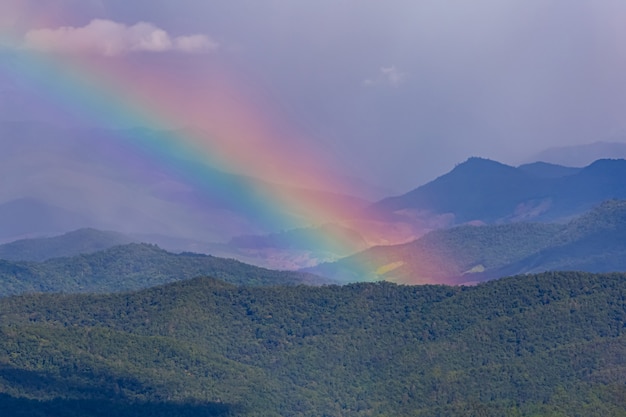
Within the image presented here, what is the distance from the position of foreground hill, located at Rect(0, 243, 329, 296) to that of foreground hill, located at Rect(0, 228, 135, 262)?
25.8 m

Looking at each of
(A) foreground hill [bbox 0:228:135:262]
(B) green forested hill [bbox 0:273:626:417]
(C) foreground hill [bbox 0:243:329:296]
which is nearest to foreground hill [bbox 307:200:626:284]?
(C) foreground hill [bbox 0:243:329:296]

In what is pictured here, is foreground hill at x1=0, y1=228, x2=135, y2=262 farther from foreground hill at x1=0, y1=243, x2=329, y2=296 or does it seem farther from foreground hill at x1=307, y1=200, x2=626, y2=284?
foreground hill at x1=307, y1=200, x2=626, y2=284

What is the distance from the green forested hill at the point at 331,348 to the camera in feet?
277

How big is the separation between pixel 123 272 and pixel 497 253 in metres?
42.4

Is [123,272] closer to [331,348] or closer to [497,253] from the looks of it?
[497,253]

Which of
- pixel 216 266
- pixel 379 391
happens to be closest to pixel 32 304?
pixel 379 391

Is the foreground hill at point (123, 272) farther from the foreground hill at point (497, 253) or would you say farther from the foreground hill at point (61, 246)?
the foreground hill at point (61, 246)

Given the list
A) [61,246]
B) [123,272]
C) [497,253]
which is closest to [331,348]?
[123,272]

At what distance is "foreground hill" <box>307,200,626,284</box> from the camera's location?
15300 centimetres

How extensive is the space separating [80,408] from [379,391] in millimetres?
17547

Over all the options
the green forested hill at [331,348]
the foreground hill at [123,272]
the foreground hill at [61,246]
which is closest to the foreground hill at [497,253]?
the foreground hill at [123,272]

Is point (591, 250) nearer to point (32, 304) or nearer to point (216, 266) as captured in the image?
point (216, 266)

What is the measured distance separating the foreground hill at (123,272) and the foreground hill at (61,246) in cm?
2584

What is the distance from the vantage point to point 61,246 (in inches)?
7219
